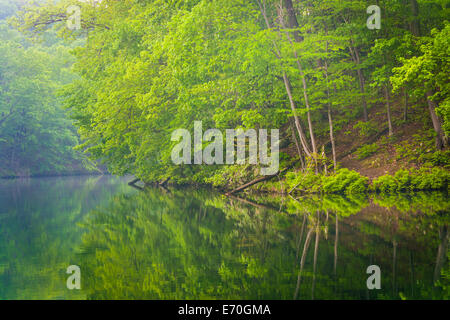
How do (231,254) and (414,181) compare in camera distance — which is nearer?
(231,254)

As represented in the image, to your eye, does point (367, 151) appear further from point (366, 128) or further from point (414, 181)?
point (414, 181)

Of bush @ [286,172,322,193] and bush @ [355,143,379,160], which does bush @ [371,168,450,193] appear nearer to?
bush @ [286,172,322,193]

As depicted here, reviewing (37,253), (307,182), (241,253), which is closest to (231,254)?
(241,253)

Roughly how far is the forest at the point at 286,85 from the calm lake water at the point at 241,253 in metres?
4.15

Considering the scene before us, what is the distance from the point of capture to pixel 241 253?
742 cm

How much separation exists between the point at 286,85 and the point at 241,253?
11746 millimetres

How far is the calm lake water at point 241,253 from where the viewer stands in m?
5.31

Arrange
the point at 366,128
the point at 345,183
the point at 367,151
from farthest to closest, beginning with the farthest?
the point at 366,128
the point at 367,151
the point at 345,183

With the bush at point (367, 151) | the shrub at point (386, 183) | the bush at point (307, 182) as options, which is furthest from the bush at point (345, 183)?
the bush at point (367, 151)

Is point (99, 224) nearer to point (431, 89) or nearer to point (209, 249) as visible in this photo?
point (209, 249)

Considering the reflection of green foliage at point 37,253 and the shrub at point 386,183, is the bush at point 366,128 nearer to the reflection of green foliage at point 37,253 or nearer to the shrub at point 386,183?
the shrub at point 386,183

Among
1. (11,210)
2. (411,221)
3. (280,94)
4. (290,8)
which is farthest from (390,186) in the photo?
(11,210)

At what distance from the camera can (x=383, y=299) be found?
472 centimetres
